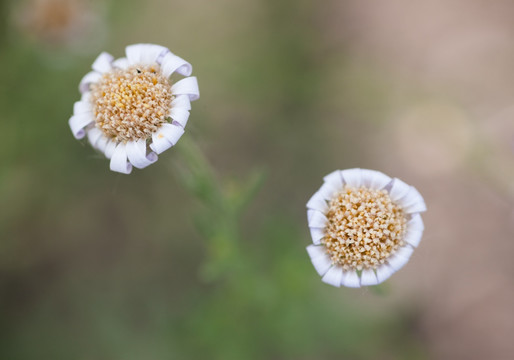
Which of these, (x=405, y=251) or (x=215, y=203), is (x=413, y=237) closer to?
(x=405, y=251)

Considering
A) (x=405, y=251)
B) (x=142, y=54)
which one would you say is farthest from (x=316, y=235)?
(x=142, y=54)

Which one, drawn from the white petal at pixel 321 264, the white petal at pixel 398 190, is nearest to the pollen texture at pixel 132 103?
the white petal at pixel 321 264

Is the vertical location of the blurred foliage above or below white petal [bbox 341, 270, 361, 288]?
above

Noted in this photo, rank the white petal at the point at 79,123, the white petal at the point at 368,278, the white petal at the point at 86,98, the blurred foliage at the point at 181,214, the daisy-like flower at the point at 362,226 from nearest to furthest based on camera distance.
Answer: the white petal at the point at 368,278 → the daisy-like flower at the point at 362,226 → the white petal at the point at 79,123 → the white petal at the point at 86,98 → the blurred foliage at the point at 181,214

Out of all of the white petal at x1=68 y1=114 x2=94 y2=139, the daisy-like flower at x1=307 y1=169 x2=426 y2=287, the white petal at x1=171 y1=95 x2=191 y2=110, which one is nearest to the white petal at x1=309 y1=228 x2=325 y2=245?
the daisy-like flower at x1=307 y1=169 x2=426 y2=287

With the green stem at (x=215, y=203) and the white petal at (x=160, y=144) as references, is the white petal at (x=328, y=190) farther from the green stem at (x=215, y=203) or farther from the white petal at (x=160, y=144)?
the white petal at (x=160, y=144)

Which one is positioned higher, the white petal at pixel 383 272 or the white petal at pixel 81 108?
the white petal at pixel 81 108

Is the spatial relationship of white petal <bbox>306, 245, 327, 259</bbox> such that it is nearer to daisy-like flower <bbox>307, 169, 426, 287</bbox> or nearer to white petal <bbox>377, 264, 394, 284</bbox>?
daisy-like flower <bbox>307, 169, 426, 287</bbox>

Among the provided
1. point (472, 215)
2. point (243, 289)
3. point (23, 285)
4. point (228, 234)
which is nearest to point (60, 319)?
point (23, 285)
